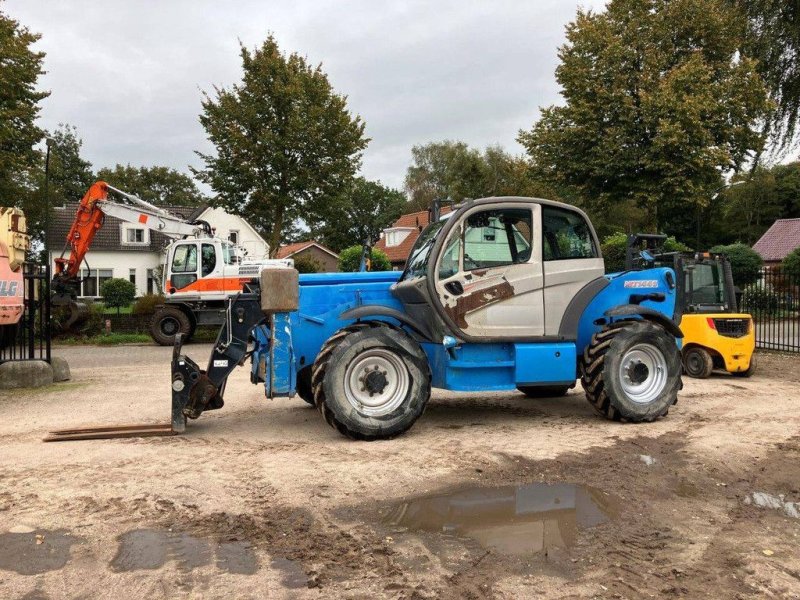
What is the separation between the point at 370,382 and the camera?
6949mm

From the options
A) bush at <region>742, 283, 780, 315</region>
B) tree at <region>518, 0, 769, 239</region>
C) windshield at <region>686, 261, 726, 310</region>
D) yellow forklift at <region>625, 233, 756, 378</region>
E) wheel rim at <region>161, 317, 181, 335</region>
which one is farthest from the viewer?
wheel rim at <region>161, 317, 181, 335</region>

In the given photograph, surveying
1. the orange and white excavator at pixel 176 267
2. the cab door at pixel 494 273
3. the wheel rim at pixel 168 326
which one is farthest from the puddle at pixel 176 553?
the wheel rim at pixel 168 326

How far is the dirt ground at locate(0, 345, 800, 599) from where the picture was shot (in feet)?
12.3

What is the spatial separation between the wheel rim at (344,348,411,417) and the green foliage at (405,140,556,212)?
33.6 metres

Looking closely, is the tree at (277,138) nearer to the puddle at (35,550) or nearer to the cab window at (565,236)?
the cab window at (565,236)

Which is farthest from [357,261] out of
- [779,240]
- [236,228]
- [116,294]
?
[779,240]

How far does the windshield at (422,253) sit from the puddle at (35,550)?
170 inches

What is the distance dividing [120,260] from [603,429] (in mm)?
40889

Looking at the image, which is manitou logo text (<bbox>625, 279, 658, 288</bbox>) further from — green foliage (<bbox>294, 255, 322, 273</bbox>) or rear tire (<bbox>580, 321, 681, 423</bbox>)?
green foliage (<bbox>294, 255, 322, 273</bbox>)

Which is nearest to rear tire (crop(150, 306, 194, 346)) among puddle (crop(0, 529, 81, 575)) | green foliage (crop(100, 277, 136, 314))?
green foliage (crop(100, 277, 136, 314))

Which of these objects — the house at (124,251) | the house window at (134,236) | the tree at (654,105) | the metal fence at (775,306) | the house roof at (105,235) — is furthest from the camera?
the house window at (134,236)

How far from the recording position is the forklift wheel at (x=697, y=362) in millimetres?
11516

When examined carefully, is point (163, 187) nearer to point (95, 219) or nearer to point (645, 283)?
point (95, 219)

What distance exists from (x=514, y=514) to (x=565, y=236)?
390 centimetres
